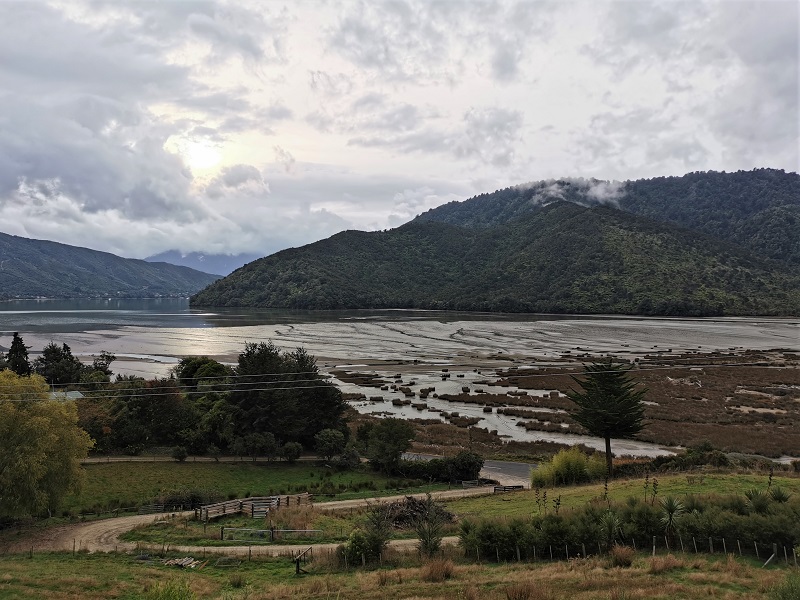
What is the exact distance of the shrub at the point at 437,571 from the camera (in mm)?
14758

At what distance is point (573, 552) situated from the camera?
16.7 meters

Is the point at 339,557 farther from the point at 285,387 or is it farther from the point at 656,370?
the point at 656,370

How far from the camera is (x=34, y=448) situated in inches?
922

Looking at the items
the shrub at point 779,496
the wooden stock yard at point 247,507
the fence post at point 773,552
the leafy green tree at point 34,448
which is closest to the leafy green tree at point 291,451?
the wooden stock yard at point 247,507

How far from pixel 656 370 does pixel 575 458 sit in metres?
51.2

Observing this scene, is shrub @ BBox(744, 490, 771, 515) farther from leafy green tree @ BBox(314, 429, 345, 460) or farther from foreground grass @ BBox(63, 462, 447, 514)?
leafy green tree @ BBox(314, 429, 345, 460)

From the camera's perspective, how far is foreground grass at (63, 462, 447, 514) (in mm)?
27125

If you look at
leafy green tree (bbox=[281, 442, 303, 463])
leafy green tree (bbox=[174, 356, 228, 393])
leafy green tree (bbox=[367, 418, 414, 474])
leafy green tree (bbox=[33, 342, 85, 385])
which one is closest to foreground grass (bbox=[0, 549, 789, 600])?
leafy green tree (bbox=[367, 418, 414, 474])

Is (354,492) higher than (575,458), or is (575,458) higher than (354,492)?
(575,458)

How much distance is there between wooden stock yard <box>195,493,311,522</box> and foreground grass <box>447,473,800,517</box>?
8.14 m

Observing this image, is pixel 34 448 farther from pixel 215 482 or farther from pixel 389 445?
pixel 389 445

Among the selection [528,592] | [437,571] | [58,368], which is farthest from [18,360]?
[528,592]

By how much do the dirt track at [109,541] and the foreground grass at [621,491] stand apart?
3941mm

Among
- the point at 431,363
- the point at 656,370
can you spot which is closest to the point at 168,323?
the point at 431,363
